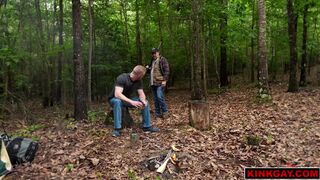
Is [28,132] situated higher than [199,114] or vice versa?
[199,114]

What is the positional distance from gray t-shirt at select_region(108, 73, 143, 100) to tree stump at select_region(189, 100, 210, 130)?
1246mm

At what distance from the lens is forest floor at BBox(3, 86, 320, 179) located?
5168 millimetres

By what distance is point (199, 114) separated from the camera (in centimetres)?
696

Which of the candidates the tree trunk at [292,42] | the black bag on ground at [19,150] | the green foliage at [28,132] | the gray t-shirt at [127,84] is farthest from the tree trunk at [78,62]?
the tree trunk at [292,42]

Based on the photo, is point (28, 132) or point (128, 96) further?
point (28, 132)

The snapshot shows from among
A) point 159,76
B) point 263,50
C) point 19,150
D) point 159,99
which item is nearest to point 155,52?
point 159,76

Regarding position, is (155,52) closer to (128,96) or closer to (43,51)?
(128,96)

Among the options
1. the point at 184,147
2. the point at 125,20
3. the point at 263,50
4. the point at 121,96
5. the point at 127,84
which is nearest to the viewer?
the point at 184,147

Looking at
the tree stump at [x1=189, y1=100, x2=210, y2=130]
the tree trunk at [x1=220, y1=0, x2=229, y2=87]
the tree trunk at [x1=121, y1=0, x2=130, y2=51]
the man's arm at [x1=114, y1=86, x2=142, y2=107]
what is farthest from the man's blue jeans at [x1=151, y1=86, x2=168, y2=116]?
the tree trunk at [x1=121, y1=0, x2=130, y2=51]

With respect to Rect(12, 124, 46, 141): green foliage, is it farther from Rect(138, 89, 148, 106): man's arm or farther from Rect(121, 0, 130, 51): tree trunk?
Rect(121, 0, 130, 51): tree trunk

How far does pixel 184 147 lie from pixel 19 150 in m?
2.93

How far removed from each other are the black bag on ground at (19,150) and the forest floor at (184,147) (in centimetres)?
14

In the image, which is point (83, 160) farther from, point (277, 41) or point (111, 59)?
point (277, 41)

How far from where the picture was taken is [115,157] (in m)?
5.54
